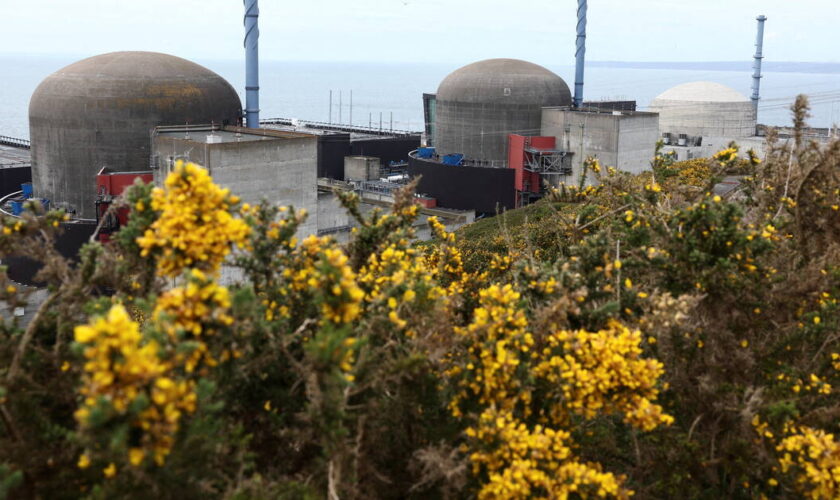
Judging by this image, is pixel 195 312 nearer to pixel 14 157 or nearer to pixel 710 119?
pixel 14 157

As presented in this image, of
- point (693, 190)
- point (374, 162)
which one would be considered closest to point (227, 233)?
point (693, 190)

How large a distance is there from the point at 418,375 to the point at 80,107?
33036 millimetres

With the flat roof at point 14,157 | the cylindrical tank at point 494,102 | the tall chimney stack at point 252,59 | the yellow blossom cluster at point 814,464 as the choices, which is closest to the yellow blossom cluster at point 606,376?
the yellow blossom cluster at point 814,464

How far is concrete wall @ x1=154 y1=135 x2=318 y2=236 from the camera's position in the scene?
30984 millimetres

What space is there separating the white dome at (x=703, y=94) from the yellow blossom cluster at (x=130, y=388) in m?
71.8

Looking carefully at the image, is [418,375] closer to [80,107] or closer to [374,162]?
[80,107]

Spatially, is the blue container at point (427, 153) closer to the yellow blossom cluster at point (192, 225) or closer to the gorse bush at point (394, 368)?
the gorse bush at point (394, 368)

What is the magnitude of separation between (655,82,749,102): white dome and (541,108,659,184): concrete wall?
78.7ft

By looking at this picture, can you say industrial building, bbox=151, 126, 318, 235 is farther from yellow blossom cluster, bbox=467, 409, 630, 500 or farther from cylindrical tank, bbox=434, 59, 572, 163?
yellow blossom cluster, bbox=467, 409, 630, 500

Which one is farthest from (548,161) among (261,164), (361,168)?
(261,164)

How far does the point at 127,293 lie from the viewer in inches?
306

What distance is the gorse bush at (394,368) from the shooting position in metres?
5.82

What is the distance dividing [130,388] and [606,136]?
1775 inches

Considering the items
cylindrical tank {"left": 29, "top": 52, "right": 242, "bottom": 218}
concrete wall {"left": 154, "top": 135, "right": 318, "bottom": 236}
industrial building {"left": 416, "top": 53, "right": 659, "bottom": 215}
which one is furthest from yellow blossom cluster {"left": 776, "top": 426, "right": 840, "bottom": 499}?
industrial building {"left": 416, "top": 53, "right": 659, "bottom": 215}
